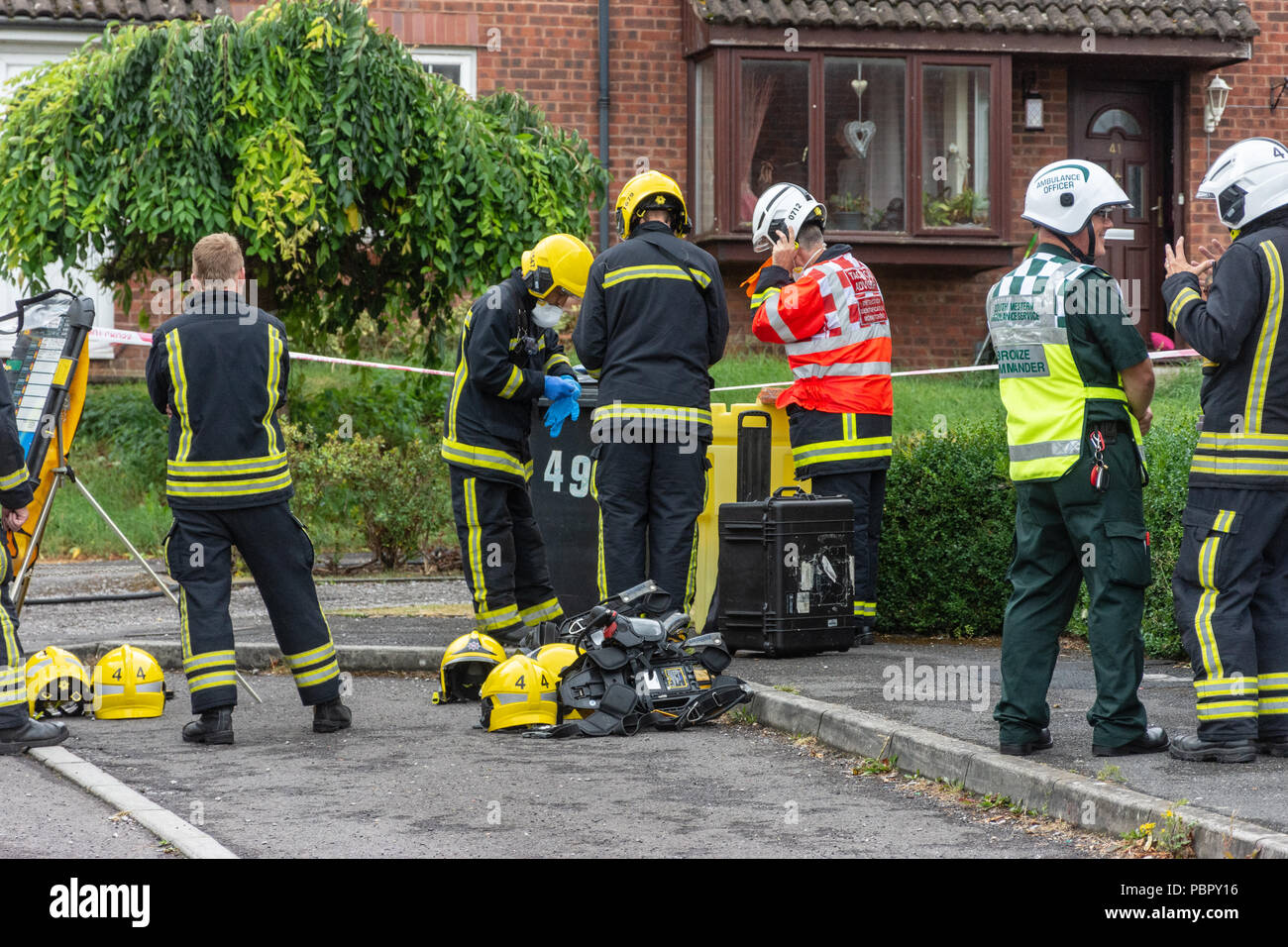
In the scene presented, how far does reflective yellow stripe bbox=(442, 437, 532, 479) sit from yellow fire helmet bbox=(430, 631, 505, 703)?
940mm

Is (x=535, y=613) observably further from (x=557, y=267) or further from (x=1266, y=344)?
(x=1266, y=344)

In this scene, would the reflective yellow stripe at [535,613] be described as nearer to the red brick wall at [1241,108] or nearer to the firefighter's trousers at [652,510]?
the firefighter's trousers at [652,510]

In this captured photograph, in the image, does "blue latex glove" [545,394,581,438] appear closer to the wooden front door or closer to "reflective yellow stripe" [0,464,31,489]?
"reflective yellow stripe" [0,464,31,489]

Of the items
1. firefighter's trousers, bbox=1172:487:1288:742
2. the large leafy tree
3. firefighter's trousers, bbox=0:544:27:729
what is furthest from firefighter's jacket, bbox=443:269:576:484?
the large leafy tree

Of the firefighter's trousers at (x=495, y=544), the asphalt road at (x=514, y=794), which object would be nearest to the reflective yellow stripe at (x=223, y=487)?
the asphalt road at (x=514, y=794)

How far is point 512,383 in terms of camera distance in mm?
8266

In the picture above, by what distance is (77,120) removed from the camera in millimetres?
13125

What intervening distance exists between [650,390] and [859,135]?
10487 millimetres

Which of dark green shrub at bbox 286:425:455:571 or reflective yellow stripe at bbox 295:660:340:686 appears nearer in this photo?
reflective yellow stripe at bbox 295:660:340:686

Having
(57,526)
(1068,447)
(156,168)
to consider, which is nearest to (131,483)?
(57,526)

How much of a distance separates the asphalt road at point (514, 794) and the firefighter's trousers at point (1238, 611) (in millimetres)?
958

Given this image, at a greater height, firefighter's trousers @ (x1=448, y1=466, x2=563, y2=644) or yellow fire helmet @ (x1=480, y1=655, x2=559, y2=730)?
firefighter's trousers @ (x1=448, y1=466, x2=563, y2=644)

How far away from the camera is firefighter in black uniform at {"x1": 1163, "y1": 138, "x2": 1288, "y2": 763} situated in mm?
5719

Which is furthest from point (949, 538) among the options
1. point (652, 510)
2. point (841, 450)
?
point (652, 510)
